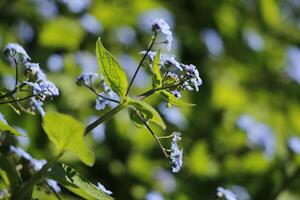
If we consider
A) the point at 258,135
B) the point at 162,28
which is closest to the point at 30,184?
the point at 162,28

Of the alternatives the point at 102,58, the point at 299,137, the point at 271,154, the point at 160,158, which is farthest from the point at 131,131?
the point at 102,58

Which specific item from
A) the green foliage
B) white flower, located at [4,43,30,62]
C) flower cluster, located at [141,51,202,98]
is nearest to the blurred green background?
the green foliage

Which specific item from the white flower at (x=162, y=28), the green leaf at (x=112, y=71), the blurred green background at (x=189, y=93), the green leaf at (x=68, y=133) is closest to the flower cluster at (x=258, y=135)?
the blurred green background at (x=189, y=93)

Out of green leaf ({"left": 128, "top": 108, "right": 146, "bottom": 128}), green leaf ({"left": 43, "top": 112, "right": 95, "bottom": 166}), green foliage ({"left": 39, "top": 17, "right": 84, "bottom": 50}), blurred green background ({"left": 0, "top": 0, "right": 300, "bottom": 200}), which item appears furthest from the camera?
green foliage ({"left": 39, "top": 17, "right": 84, "bottom": 50})

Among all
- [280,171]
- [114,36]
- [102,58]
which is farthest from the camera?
[114,36]

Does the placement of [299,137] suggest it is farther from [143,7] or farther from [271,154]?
[143,7]

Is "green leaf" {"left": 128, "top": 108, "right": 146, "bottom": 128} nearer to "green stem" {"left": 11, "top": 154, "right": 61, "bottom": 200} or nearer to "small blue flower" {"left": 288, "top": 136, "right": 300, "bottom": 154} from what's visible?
"green stem" {"left": 11, "top": 154, "right": 61, "bottom": 200}

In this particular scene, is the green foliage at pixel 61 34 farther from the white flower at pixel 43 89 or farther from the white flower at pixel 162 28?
the white flower at pixel 43 89
